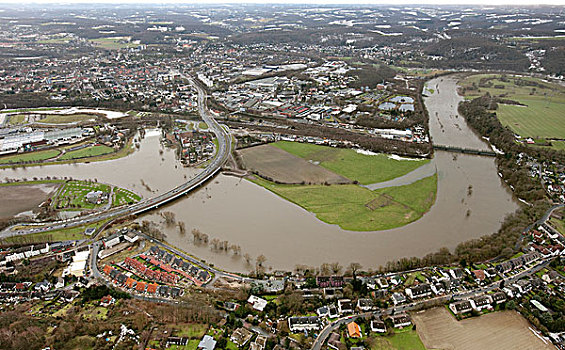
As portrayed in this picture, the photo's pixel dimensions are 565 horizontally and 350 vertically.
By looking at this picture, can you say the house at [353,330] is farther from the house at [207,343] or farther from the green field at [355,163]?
the green field at [355,163]

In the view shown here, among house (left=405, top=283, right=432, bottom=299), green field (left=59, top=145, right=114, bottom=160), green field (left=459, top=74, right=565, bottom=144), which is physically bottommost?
house (left=405, top=283, right=432, bottom=299)

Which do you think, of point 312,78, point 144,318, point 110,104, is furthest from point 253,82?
point 144,318

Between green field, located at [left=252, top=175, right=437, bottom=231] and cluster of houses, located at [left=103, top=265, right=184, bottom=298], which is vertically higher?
green field, located at [left=252, top=175, right=437, bottom=231]

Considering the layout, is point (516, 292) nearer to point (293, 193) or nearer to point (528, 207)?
point (528, 207)

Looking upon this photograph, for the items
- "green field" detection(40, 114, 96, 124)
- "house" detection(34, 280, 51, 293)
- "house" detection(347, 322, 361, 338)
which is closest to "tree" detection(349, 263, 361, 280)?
"house" detection(347, 322, 361, 338)

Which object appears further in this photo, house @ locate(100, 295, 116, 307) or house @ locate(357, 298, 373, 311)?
house @ locate(100, 295, 116, 307)

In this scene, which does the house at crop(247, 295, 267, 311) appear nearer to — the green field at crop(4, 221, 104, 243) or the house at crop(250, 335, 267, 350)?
the house at crop(250, 335, 267, 350)

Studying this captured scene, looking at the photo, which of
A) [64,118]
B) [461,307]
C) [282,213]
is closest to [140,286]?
[282,213]
